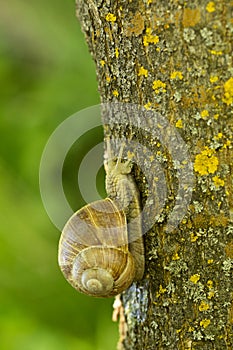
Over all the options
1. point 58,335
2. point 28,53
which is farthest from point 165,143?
point 28,53

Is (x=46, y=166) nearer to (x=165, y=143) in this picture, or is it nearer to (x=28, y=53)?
(x=28, y=53)

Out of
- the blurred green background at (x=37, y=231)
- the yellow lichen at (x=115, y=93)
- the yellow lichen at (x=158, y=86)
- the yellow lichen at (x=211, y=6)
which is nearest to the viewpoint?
the yellow lichen at (x=211, y=6)

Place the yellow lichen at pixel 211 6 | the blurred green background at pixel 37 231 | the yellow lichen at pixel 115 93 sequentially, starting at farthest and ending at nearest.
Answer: the blurred green background at pixel 37 231 → the yellow lichen at pixel 115 93 → the yellow lichen at pixel 211 6

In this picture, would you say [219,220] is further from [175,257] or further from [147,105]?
[147,105]

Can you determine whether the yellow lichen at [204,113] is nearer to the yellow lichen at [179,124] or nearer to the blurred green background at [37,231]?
the yellow lichen at [179,124]

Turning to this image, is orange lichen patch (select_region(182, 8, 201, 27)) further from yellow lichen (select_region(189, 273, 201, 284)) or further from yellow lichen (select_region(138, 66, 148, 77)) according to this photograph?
yellow lichen (select_region(189, 273, 201, 284))

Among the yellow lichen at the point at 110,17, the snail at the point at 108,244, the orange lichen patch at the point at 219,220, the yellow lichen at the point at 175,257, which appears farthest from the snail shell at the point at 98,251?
the yellow lichen at the point at 110,17

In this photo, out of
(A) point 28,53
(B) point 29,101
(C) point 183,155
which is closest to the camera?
(C) point 183,155

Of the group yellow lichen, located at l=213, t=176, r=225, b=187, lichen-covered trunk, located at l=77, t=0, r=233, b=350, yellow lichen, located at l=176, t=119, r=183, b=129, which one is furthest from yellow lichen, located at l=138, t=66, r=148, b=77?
yellow lichen, located at l=213, t=176, r=225, b=187
